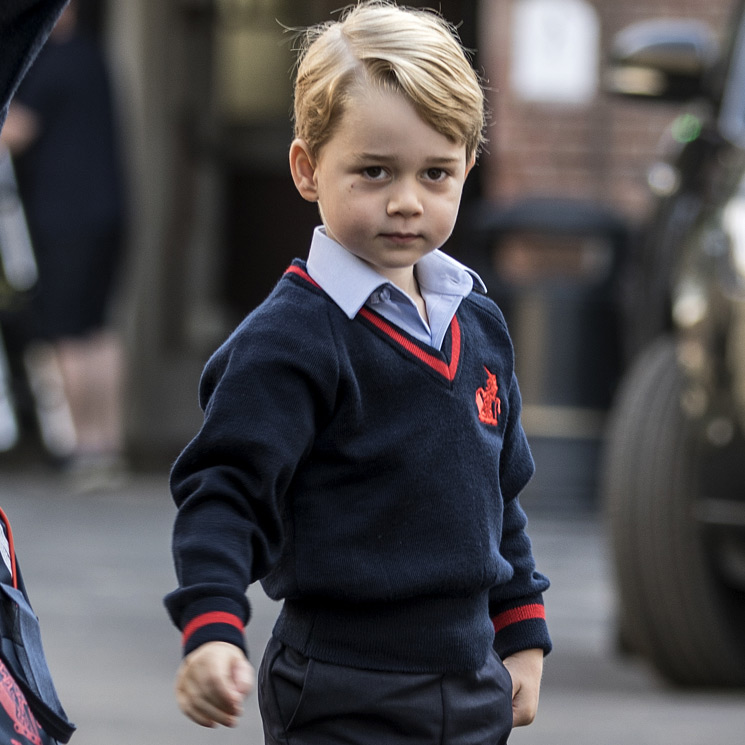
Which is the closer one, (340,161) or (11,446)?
(340,161)

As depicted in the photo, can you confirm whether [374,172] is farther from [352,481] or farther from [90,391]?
[90,391]

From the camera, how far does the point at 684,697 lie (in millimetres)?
4371

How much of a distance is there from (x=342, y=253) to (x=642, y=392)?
273cm

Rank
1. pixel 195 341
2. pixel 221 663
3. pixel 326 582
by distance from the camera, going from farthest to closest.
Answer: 1. pixel 195 341
2. pixel 326 582
3. pixel 221 663

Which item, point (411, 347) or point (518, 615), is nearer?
point (411, 347)

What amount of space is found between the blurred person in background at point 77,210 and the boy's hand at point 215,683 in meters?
6.36

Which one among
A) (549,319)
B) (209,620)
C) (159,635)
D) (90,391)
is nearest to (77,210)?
(90,391)

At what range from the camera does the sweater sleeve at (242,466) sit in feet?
5.63

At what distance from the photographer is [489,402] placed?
195 centimetres

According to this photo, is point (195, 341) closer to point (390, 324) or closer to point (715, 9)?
point (715, 9)

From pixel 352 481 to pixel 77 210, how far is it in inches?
253

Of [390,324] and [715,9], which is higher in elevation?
[715,9]

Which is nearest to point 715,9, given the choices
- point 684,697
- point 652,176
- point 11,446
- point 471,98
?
point 652,176

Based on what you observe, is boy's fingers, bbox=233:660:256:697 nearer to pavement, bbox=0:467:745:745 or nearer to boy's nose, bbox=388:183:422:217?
boy's nose, bbox=388:183:422:217
